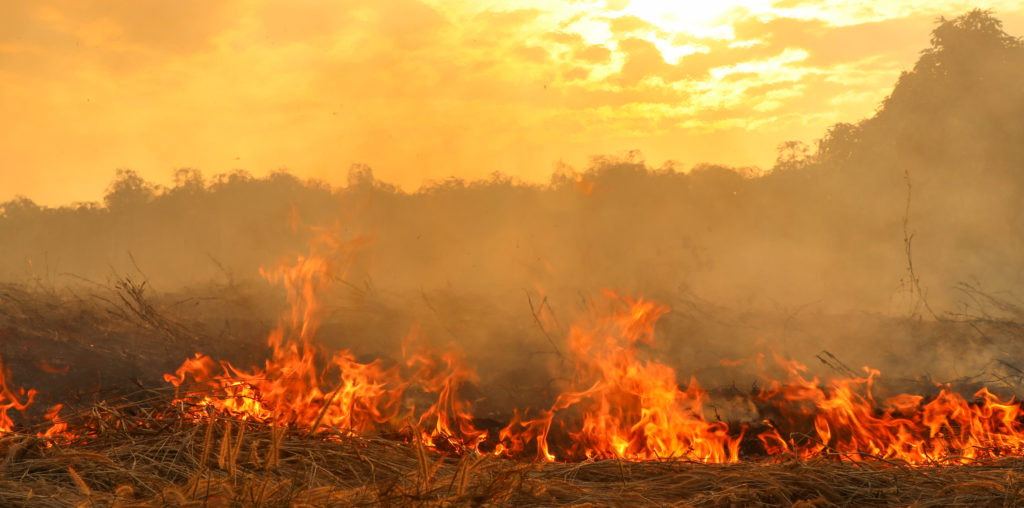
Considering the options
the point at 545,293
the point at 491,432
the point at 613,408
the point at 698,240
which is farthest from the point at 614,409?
the point at 698,240

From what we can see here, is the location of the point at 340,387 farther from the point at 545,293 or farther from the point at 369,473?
the point at 545,293

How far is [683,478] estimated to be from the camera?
3.57 m

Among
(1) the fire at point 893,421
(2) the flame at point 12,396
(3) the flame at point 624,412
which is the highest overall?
(2) the flame at point 12,396

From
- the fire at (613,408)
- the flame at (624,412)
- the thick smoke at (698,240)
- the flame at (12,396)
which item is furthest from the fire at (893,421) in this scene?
the flame at (12,396)

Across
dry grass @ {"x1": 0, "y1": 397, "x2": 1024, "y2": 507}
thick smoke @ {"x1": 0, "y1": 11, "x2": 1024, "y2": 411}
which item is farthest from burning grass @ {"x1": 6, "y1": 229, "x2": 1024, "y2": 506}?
thick smoke @ {"x1": 0, "y1": 11, "x2": 1024, "y2": 411}

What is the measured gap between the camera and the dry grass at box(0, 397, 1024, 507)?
2826mm

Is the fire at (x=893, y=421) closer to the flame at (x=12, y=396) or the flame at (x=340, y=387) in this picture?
the flame at (x=340, y=387)

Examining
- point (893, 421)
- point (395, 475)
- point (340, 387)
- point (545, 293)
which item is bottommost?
point (893, 421)

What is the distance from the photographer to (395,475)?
291 cm

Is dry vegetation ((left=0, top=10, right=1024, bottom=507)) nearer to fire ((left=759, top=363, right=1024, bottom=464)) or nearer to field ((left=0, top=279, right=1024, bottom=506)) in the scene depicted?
field ((left=0, top=279, right=1024, bottom=506))

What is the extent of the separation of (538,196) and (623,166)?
2.28 m

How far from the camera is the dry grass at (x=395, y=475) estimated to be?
2826mm

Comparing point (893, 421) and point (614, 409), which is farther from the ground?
point (614, 409)

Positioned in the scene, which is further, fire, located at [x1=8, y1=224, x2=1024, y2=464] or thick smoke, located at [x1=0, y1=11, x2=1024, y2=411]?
thick smoke, located at [x1=0, y1=11, x2=1024, y2=411]
